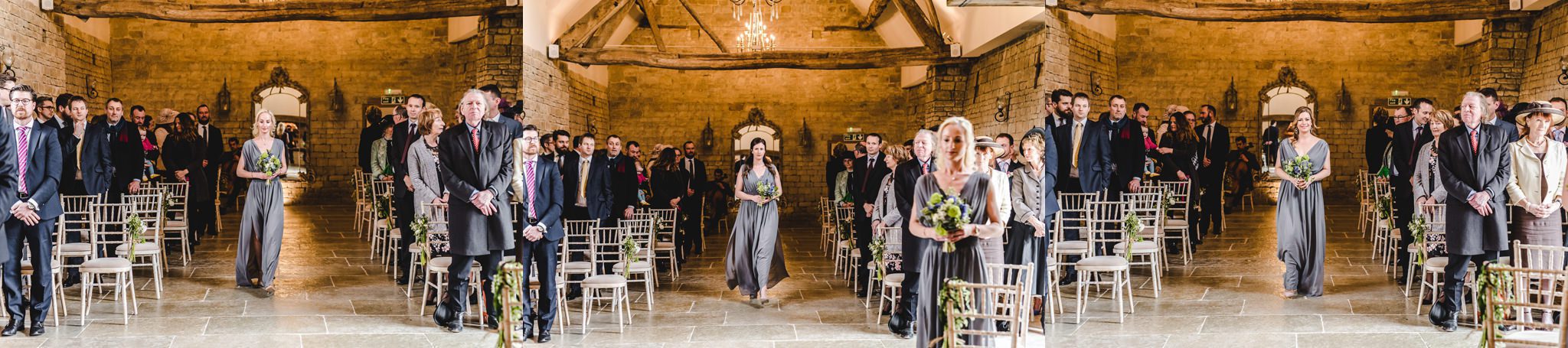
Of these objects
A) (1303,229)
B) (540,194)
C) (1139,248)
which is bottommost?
(1139,248)

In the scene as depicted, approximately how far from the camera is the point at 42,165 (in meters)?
5.00

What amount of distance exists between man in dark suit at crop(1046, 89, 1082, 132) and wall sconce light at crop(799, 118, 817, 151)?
29.2ft

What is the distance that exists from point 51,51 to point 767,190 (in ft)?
20.9

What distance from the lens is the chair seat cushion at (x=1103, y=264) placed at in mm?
5445

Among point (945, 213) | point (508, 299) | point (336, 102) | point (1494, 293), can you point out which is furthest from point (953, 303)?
point (336, 102)

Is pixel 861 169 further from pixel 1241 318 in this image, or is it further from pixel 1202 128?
pixel 1202 128

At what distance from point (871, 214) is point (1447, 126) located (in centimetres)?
315

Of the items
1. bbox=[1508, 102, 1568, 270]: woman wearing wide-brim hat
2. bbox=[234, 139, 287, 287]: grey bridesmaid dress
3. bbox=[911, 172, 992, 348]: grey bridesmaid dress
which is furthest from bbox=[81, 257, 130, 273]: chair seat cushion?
bbox=[1508, 102, 1568, 270]: woman wearing wide-brim hat

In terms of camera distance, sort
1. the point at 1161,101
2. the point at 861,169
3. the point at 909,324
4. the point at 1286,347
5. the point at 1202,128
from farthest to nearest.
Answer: the point at 1161,101
the point at 1202,128
the point at 861,169
the point at 909,324
the point at 1286,347

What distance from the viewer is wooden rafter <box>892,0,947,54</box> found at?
12.2m

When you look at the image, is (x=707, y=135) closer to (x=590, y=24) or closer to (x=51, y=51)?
(x=590, y=24)

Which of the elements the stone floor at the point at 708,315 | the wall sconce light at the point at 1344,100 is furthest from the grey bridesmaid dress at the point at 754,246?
the wall sconce light at the point at 1344,100

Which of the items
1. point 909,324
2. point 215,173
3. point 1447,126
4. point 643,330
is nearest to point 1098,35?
point 1447,126

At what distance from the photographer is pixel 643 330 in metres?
5.49
